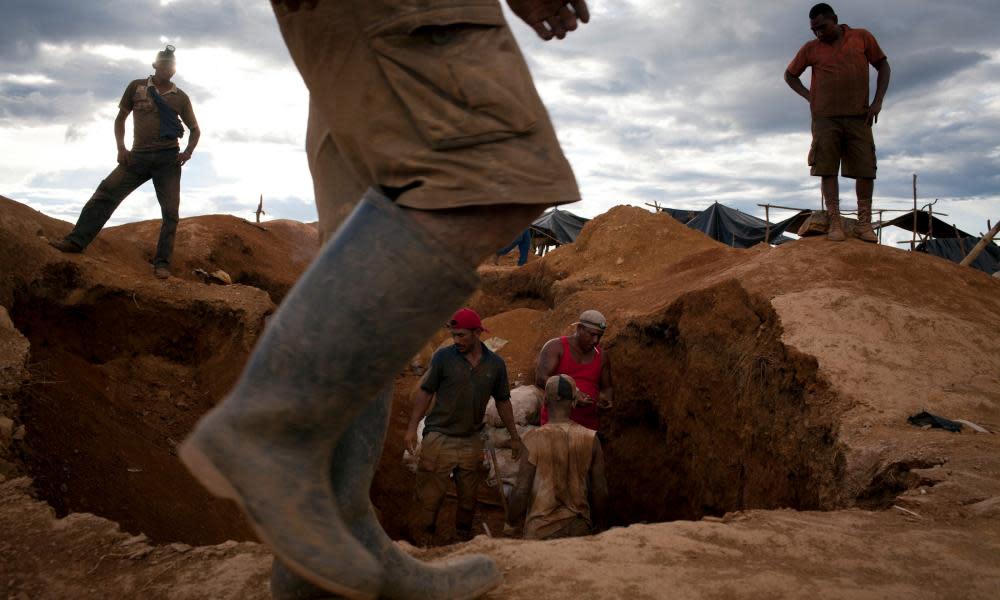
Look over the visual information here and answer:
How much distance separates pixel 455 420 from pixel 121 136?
4384 mm

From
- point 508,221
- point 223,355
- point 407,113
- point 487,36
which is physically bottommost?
point 223,355

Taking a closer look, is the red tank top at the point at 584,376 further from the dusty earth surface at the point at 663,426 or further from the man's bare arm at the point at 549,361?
the dusty earth surface at the point at 663,426

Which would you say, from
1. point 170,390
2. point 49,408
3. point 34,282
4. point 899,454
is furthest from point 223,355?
point 899,454

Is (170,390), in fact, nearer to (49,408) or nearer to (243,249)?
(49,408)

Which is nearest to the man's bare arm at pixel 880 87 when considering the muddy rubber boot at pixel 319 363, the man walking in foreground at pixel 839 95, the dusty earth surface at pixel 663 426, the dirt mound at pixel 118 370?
the man walking in foreground at pixel 839 95

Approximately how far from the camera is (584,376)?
703 cm

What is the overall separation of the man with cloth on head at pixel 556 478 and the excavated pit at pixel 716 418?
4.32ft

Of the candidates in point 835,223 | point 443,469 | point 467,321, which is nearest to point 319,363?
point 467,321

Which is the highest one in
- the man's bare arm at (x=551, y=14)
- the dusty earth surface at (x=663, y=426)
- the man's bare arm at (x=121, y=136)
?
the man's bare arm at (x=121, y=136)

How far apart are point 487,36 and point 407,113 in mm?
177

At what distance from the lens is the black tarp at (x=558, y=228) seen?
24503 mm

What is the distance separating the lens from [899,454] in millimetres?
4012

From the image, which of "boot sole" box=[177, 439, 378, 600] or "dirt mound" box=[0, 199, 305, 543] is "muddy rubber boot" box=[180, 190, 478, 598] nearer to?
"boot sole" box=[177, 439, 378, 600]

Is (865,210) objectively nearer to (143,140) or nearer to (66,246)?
(143,140)
